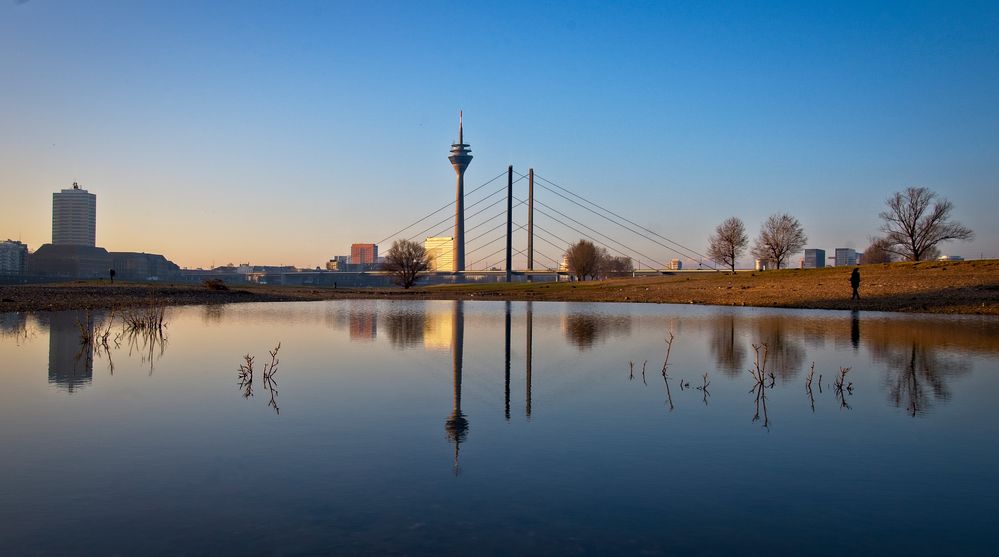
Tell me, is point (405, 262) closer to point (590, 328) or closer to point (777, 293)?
point (777, 293)

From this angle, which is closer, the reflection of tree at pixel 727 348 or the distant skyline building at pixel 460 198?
the reflection of tree at pixel 727 348

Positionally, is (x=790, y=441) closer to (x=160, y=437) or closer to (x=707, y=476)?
(x=707, y=476)

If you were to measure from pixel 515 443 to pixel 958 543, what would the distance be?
483 centimetres

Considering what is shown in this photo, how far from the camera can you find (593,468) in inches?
322

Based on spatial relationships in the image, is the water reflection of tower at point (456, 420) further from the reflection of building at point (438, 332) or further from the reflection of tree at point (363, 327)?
the reflection of tree at point (363, 327)

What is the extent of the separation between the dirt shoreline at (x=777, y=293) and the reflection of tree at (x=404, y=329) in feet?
44.1

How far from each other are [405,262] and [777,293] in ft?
148

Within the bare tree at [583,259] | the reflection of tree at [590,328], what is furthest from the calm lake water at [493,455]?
the bare tree at [583,259]

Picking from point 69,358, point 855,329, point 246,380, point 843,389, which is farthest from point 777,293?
point 69,358

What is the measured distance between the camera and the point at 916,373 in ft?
51.4

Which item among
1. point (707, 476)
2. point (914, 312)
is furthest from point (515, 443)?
point (914, 312)

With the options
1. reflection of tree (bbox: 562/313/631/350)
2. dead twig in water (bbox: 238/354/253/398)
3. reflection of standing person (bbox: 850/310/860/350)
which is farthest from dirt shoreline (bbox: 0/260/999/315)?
dead twig in water (bbox: 238/354/253/398)

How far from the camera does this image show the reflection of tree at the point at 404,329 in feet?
74.7

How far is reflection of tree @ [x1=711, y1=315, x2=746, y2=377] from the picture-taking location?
16891 millimetres
